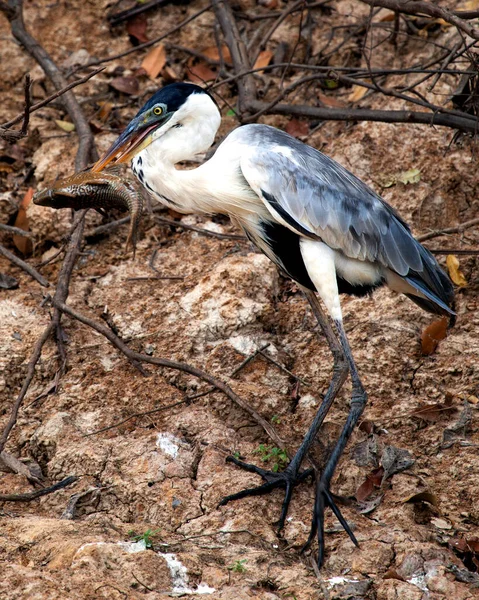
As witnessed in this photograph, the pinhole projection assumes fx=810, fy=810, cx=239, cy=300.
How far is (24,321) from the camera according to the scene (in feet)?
14.8

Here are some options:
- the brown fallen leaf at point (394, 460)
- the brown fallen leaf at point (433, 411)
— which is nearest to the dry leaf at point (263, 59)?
the brown fallen leaf at point (433, 411)

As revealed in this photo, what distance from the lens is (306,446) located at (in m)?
3.84

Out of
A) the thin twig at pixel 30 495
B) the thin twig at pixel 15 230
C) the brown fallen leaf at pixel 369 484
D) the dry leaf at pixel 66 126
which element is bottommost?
the brown fallen leaf at pixel 369 484

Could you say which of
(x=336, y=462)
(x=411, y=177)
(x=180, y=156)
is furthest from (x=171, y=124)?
(x=411, y=177)

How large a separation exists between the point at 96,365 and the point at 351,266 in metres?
1.44

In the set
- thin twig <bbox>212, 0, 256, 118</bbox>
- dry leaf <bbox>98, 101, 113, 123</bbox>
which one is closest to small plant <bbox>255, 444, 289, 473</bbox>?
thin twig <bbox>212, 0, 256, 118</bbox>

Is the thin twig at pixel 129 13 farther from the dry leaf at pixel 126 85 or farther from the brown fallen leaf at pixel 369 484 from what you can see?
the brown fallen leaf at pixel 369 484

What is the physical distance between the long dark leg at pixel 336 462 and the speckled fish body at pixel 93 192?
1.17 metres

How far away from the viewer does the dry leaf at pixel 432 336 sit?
4359 millimetres

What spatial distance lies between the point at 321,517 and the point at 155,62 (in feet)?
12.7

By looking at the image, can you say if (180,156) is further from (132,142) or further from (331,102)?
(331,102)

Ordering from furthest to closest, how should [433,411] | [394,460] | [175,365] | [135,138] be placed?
[175,365] < [433,411] < [135,138] < [394,460]

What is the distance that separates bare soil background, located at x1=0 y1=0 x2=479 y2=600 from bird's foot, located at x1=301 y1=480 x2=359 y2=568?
0.20 feet

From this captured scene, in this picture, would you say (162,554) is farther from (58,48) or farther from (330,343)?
(58,48)
